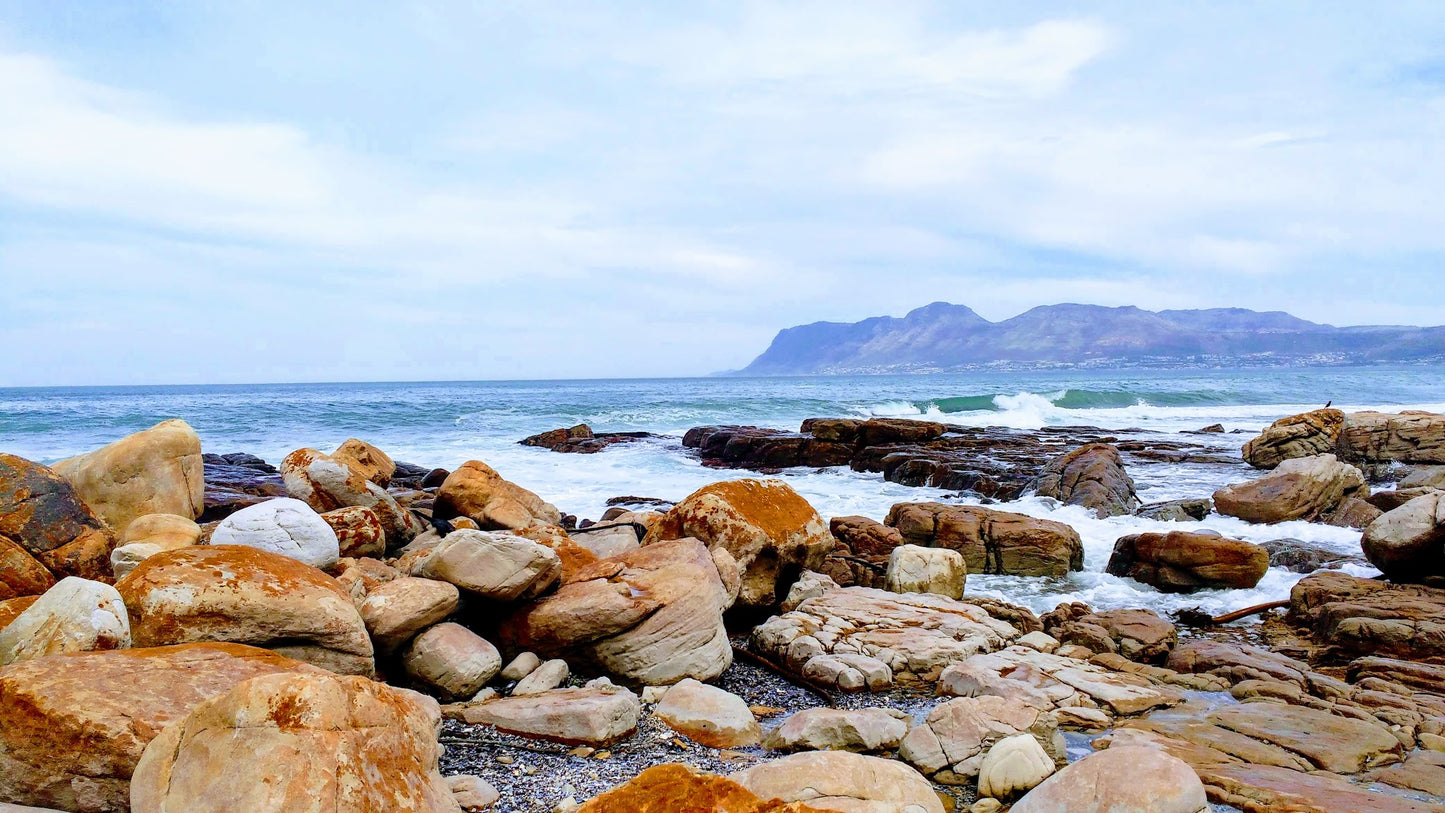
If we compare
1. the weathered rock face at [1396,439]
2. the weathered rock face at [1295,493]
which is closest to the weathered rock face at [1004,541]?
the weathered rock face at [1295,493]

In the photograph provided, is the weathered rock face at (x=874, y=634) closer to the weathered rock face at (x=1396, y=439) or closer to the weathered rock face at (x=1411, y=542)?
the weathered rock face at (x=1411, y=542)

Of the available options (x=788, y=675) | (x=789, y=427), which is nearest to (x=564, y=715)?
(x=788, y=675)

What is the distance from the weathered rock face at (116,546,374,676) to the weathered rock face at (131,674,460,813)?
1673mm

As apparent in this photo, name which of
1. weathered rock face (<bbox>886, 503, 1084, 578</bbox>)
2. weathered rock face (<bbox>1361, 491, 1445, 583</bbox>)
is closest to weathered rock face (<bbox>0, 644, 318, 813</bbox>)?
weathered rock face (<bbox>886, 503, 1084, 578</bbox>)

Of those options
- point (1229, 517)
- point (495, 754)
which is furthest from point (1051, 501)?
point (495, 754)

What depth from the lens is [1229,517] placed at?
13.1 m

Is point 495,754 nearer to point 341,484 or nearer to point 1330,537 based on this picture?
point 341,484

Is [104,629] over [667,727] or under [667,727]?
over

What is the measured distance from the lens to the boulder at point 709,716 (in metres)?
5.13

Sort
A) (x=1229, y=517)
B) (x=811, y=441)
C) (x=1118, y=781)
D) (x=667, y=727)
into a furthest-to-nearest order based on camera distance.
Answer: (x=811, y=441), (x=1229, y=517), (x=667, y=727), (x=1118, y=781)

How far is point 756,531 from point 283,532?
400 cm

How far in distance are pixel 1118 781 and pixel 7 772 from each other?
4.67 metres

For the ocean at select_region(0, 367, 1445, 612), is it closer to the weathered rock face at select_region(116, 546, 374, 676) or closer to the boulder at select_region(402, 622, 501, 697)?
the boulder at select_region(402, 622, 501, 697)

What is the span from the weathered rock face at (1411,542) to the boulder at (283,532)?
Result: 10.8 meters
